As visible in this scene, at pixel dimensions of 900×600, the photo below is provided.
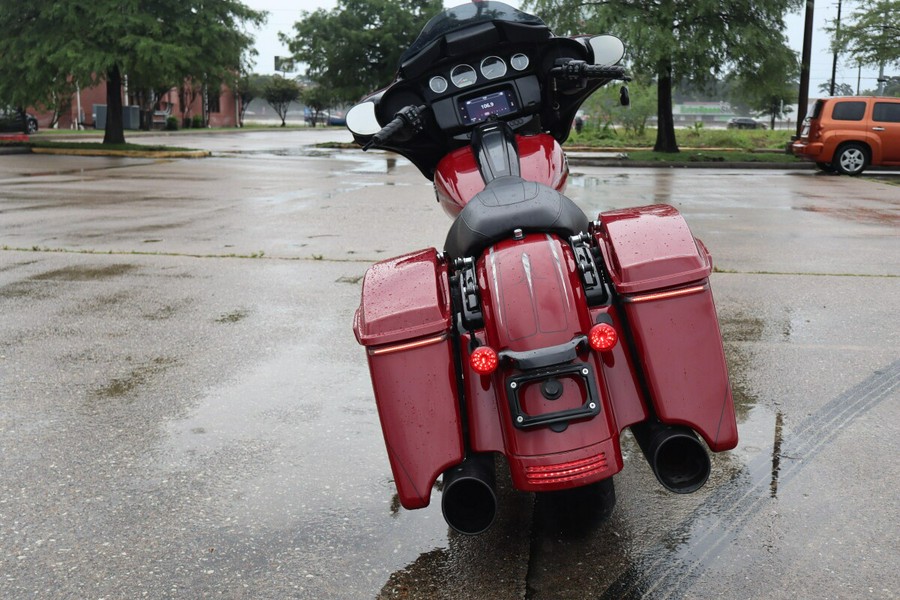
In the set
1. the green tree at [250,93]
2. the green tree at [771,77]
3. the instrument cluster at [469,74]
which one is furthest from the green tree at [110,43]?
the green tree at [250,93]

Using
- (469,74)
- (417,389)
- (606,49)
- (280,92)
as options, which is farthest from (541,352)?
(280,92)

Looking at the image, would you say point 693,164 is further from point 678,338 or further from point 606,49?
point 678,338

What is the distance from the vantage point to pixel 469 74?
342 cm

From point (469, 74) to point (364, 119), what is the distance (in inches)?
18.9

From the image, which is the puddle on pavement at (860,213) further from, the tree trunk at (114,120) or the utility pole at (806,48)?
the tree trunk at (114,120)

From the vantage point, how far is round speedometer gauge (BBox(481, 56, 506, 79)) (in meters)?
3.43

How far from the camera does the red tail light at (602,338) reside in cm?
233

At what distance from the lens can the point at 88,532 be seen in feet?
9.73

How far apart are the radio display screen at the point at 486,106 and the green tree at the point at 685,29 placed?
808 inches

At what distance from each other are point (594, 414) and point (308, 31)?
38663mm

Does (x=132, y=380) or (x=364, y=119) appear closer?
(x=364, y=119)

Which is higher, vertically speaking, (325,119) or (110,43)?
(325,119)

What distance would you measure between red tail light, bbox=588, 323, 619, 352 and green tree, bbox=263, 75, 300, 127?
7291cm

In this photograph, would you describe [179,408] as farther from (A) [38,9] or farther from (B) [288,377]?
(A) [38,9]
